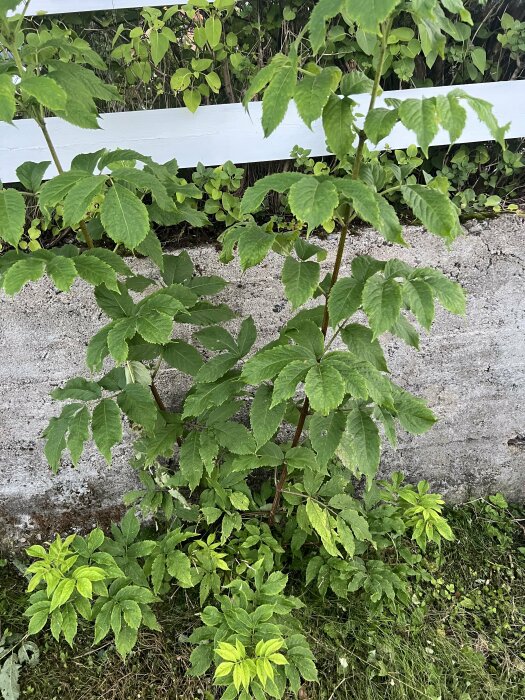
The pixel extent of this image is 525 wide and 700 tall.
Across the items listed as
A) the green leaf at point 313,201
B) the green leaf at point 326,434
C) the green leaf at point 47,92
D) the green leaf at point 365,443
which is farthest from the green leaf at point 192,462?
the green leaf at point 47,92

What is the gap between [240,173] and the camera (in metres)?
2.16

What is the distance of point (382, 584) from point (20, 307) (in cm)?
188

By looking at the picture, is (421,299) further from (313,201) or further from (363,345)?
(313,201)

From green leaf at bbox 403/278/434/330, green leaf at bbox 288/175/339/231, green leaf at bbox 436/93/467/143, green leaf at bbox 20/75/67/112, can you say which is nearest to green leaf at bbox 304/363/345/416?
green leaf at bbox 403/278/434/330

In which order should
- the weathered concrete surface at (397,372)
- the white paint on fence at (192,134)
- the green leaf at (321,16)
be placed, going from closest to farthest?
the green leaf at (321,16), the white paint on fence at (192,134), the weathered concrete surface at (397,372)

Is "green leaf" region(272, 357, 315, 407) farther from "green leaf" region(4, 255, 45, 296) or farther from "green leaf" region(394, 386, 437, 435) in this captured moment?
"green leaf" region(4, 255, 45, 296)

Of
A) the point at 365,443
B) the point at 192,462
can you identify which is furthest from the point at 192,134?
the point at 365,443

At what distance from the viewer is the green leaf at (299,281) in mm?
1457

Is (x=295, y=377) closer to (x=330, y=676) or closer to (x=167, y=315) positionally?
(x=167, y=315)

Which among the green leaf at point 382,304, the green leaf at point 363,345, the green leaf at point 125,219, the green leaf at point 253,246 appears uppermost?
the green leaf at point 125,219

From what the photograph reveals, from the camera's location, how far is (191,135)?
83.0 inches

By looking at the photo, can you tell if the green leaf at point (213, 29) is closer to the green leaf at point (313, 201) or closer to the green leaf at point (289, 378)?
the green leaf at point (313, 201)

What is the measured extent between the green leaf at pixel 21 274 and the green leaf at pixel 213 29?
1113mm

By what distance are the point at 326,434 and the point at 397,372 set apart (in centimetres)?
99
